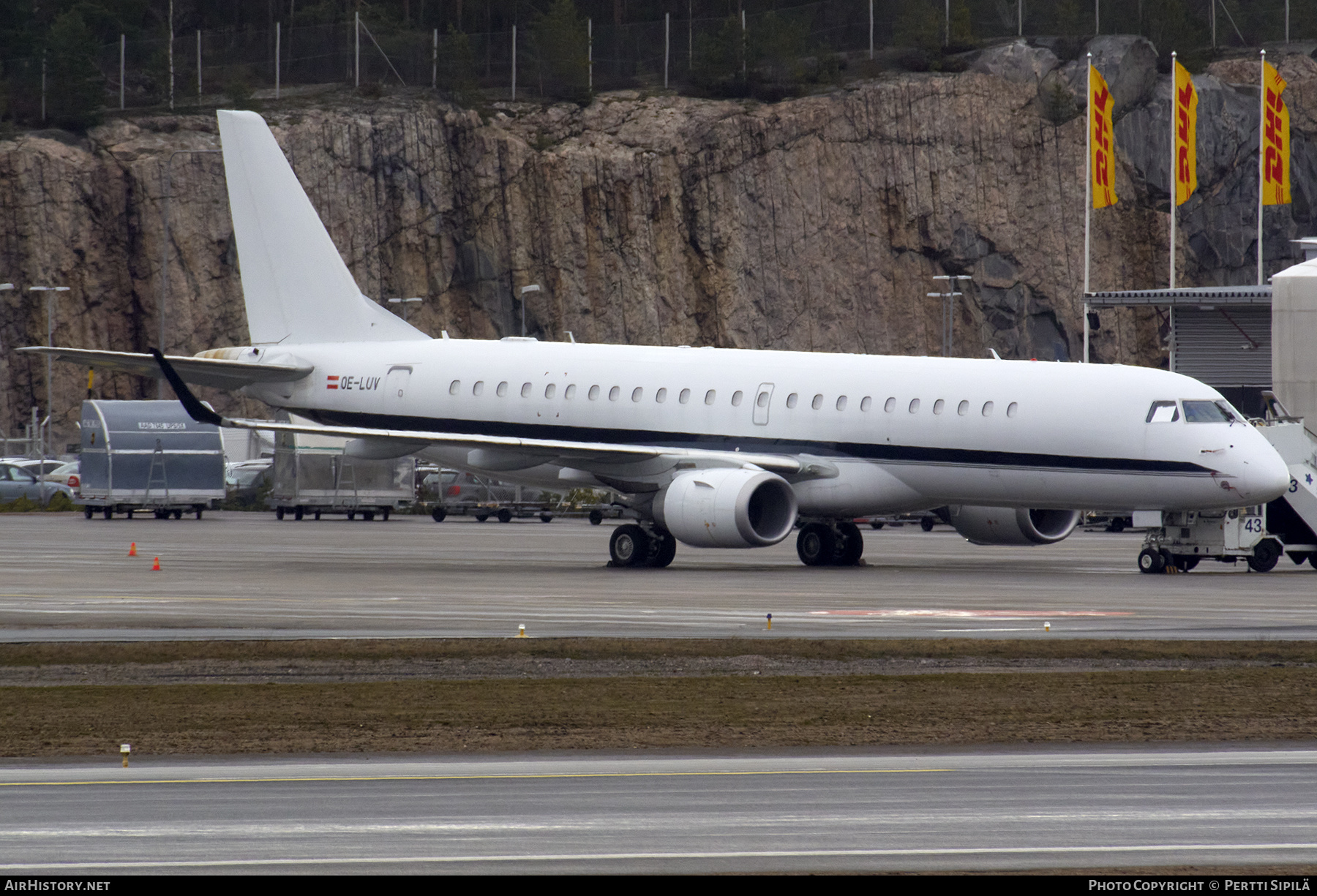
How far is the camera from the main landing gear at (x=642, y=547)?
31750 mm

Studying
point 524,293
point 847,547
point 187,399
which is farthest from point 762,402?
point 524,293

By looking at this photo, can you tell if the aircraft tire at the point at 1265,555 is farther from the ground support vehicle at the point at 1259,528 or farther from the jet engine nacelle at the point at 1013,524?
the jet engine nacelle at the point at 1013,524

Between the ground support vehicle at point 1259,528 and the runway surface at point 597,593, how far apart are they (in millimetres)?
453

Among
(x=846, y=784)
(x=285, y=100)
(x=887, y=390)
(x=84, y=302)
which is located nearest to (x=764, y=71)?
(x=285, y=100)

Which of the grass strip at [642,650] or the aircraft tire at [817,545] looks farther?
the aircraft tire at [817,545]

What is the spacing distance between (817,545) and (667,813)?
22990 mm

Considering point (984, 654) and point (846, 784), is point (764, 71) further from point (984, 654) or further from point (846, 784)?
point (846, 784)

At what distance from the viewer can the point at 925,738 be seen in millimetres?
12750

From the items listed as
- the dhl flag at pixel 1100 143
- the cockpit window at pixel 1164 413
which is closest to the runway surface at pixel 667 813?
the cockpit window at pixel 1164 413

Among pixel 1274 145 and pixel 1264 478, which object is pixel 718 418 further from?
pixel 1274 145

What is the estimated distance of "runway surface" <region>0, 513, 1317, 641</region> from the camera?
2030 centimetres

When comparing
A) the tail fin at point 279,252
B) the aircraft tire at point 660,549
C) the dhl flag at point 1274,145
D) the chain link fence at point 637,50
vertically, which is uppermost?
the chain link fence at point 637,50

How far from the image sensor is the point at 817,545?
32.7m

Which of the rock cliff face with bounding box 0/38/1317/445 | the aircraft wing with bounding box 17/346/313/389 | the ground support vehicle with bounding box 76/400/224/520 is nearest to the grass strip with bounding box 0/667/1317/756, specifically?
the aircraft wing with bounding box 17/346/313/389
